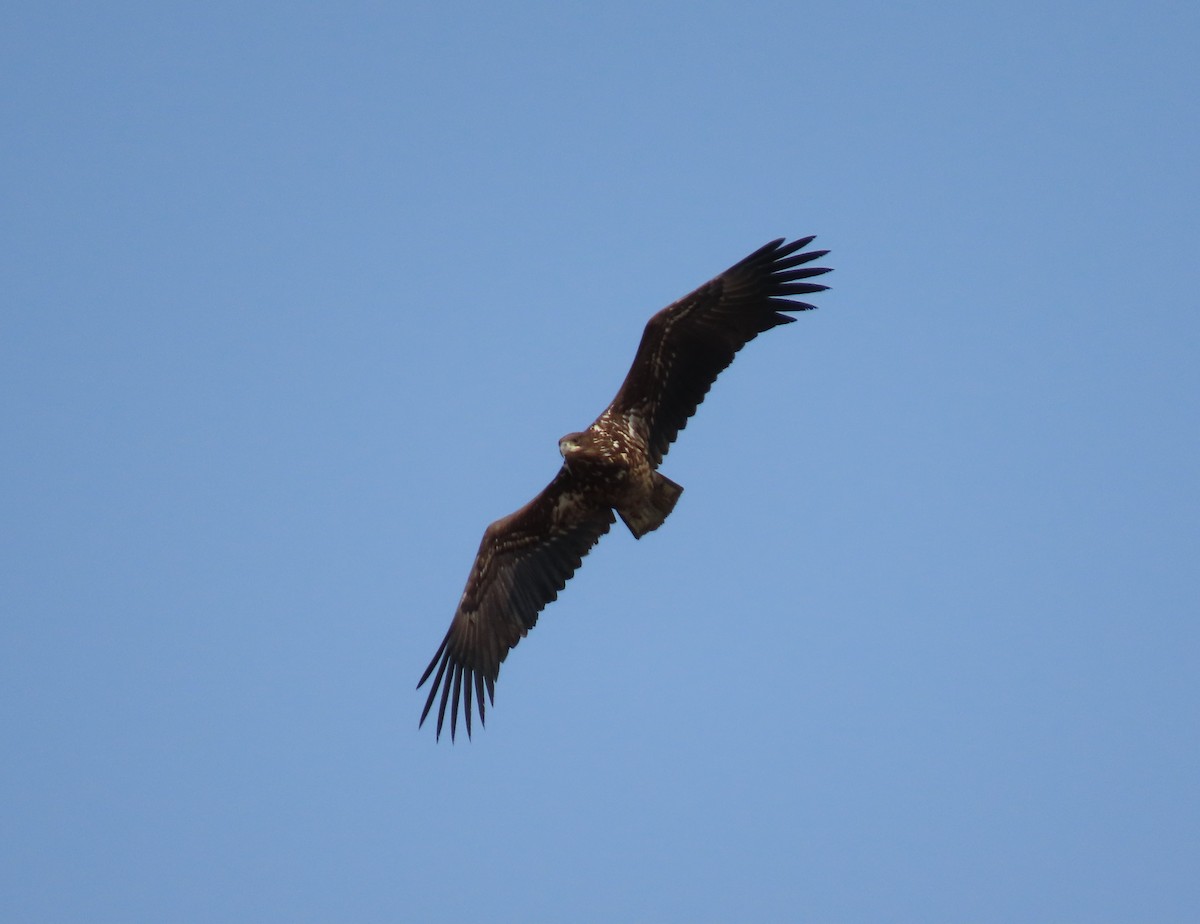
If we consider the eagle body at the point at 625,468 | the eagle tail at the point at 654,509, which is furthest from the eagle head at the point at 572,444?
the eagle tail at the point at 654,509

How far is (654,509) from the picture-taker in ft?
56.6

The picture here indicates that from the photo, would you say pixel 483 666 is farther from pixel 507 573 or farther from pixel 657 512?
pixel 657 512

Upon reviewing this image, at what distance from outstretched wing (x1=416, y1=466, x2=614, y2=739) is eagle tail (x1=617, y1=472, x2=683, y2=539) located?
96 cm

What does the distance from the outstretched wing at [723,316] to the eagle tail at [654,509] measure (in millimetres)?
1015

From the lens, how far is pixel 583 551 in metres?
18.5

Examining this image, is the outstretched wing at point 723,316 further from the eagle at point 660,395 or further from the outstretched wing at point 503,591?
the outstretched wing at point 503,591

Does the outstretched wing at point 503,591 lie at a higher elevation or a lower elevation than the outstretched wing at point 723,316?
lower

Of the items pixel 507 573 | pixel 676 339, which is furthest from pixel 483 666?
pixel 676 339

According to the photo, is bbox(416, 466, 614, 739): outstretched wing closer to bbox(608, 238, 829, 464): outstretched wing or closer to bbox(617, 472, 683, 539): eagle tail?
bbox(617, 472, 683, 539): eagle tail

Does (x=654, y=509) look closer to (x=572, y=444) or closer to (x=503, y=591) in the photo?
(x=572, y=444)

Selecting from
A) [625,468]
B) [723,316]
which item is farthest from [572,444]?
[723,316]

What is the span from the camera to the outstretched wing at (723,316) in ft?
55.1

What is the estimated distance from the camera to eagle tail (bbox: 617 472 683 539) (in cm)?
1716

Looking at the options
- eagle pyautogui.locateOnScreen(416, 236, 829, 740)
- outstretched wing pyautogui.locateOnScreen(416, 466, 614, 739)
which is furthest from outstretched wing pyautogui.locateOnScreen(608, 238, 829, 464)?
outstretched wing pyautogui.locateOnScreen(416, 466, 614, 739)
